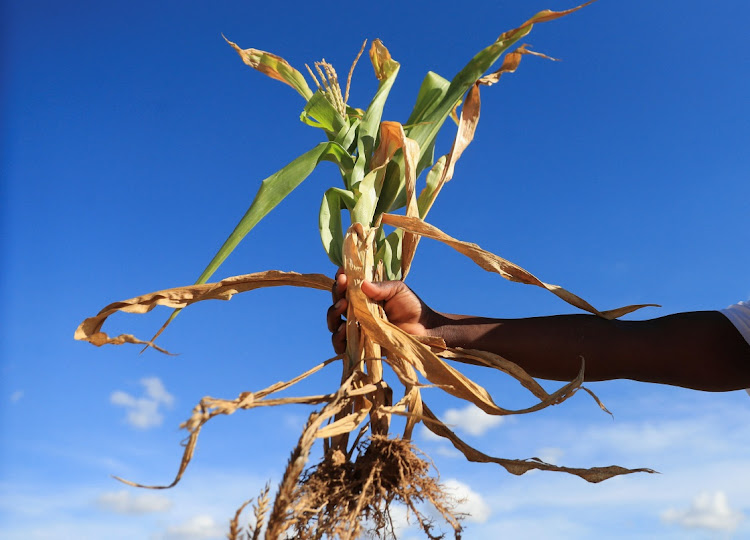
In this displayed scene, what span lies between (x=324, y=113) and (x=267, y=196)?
27 cm

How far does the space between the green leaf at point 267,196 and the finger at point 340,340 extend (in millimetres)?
283

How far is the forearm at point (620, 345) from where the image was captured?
126 cm

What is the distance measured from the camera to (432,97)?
1.47 metres

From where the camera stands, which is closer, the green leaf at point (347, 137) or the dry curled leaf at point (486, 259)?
the dry curled leaf at point (486, 259)

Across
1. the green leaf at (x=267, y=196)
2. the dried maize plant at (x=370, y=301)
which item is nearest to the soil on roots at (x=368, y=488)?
the dried maize plant at (x=370, y=301)

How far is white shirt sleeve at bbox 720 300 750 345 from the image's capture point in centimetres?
123

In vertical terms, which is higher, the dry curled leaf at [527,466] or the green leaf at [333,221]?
the green leaf at [333,221]

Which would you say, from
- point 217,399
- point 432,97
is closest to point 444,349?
point 217,399

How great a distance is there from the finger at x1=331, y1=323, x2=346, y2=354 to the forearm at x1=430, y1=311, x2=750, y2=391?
0.19 meters

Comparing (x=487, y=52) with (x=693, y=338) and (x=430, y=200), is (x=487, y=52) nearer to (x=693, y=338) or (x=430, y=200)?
(x=430, y=200)

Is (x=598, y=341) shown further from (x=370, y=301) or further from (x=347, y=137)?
(x=347, y=137)

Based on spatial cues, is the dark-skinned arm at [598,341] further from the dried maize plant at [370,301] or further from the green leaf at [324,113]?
the green leaf at [324,113]

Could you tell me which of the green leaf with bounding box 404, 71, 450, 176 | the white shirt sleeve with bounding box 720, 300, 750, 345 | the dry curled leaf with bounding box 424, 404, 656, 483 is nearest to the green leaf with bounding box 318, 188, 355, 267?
the green leaf with bounding box 404, 71, 450, 176

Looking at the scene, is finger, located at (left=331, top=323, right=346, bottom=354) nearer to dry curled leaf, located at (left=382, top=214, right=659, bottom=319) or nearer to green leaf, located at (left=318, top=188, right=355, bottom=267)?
green leaf, located at (left=318, top=188, right=355, bottom=267)
